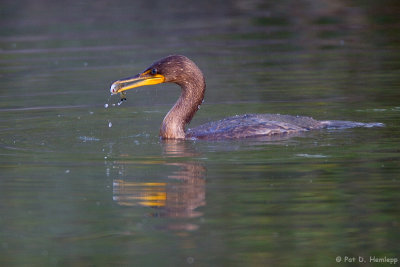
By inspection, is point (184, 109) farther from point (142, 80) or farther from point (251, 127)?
point (251, 127)

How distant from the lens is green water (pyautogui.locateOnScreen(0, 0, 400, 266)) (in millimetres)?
6871

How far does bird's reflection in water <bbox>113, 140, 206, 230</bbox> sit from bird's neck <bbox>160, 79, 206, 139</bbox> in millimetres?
1569

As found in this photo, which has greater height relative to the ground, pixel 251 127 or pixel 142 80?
pixel 142 80

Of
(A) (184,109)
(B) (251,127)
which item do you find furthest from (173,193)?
(A) (184,109)

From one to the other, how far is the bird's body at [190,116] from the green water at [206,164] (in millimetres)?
232

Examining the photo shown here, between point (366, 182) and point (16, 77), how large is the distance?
9.88 meters

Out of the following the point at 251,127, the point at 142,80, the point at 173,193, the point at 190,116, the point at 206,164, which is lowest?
the point at 173,193

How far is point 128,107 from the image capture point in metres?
13.8

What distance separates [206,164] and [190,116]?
2.08 metres

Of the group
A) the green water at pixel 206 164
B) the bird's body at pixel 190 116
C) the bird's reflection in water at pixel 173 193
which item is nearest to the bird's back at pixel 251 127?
the bird's body at pixel 190 116

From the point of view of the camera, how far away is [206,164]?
932 cm

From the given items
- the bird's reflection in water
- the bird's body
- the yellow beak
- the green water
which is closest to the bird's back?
the bird's body

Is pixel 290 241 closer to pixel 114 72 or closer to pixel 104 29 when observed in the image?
pixel 114 72

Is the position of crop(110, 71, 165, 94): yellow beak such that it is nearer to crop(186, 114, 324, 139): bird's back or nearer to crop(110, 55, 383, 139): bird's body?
crop(110, 55, 383, 139): bird's body
